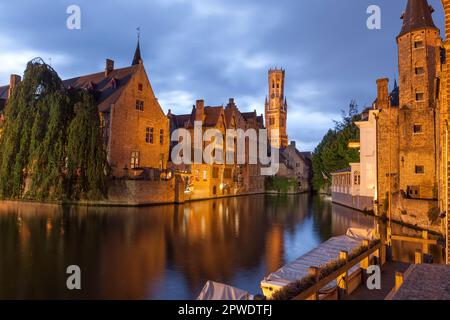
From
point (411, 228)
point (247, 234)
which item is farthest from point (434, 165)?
point (247, 234)

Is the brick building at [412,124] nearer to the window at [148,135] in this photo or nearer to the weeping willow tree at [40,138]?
the window at [148,135]

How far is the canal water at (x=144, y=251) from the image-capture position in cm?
1060

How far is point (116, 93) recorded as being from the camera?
3844cm

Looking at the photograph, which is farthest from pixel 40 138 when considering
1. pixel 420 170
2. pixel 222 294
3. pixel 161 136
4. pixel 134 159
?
pixel 420 170

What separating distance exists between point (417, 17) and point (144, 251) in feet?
104

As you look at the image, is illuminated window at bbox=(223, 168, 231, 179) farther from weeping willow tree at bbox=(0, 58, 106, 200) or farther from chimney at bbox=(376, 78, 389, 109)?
weeping willow tree at bbox=(0, 58, 106, 200)

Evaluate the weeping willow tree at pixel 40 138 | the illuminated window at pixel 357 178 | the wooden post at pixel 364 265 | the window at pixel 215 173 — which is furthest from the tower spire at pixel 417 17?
the window at pixel 215 173

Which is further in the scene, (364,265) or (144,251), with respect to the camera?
(144,251)

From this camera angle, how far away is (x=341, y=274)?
351 inches

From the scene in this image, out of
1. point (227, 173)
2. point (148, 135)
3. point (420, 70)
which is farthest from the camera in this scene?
point (227, 173)

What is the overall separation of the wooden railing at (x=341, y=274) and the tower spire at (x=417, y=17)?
85.8 ft

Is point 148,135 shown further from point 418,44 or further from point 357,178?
point 418,44
